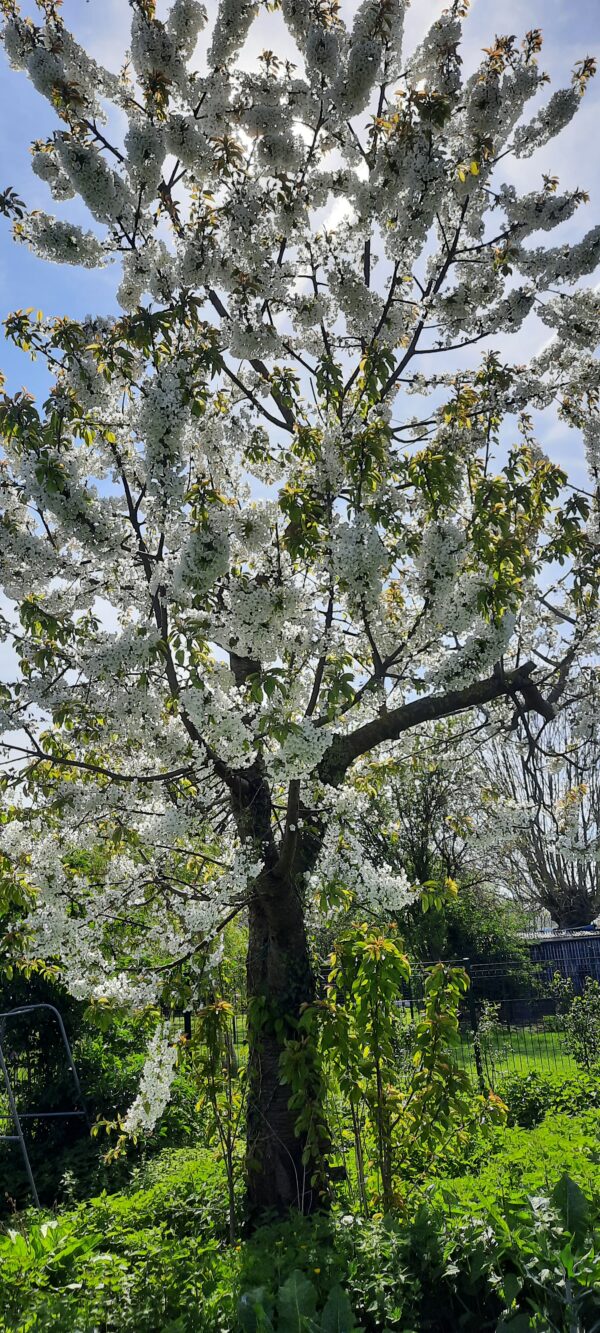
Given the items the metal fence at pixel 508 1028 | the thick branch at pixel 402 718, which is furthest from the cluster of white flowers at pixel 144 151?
the metal fence at pixel 508 1028

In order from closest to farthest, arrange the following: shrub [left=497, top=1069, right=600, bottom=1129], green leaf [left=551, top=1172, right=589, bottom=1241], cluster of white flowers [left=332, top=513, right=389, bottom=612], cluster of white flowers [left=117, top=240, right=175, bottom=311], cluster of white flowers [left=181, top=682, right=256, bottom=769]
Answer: green leaf [left=551, top=1172, right=589, bottom=1241] < cluster of white flowers [left=332, top=513, right=389, bottom=612] < cluster of white flowers [left=181, top=682, right=256, bottom=769] < cluster of white flowers [left=117, top=240, right=175, bottom=311] < shrub [left=497, top=1069, right=600, bottom=1129]

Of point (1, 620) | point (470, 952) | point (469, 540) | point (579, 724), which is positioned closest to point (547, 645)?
point (579, 724)

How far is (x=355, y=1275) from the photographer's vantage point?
2.59m

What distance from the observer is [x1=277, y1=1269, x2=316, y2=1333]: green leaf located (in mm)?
2018

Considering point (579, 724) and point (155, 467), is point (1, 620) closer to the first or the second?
point (155, 467)

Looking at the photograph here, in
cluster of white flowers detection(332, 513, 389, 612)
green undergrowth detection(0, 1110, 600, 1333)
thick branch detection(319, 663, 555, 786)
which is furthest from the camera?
thick branch detection(319, 663, 555, 786)

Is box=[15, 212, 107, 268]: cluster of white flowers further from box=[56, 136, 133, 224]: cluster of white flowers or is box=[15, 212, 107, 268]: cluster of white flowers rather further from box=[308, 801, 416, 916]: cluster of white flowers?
box=[308, 801, 416, 916]: cluster of white flowers

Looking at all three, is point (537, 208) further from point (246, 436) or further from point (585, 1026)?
point (585, 1026)

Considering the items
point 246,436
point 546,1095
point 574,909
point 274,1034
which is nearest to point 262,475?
point 246,436

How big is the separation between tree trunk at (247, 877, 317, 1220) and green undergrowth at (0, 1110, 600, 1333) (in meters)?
1.04

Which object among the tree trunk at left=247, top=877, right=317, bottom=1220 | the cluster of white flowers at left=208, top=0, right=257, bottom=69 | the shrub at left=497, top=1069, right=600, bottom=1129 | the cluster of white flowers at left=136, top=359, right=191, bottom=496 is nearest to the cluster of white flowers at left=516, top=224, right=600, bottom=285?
the cluster of white flowers at left=208, top=0, right=257, bottom=69

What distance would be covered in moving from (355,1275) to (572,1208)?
2.25ft

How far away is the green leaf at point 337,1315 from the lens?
1953 mm

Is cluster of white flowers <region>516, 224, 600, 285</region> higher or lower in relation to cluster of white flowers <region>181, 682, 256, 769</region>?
higher
